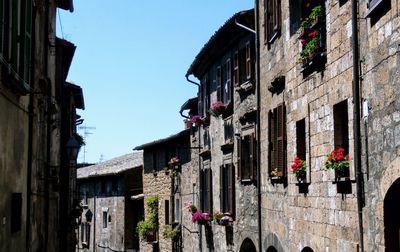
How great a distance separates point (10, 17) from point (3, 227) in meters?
2.58

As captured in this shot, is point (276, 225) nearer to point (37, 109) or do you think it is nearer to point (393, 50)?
point (37, 109)

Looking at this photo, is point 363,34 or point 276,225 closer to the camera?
point 363,34

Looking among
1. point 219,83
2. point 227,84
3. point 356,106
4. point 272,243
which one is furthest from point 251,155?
point 356,106

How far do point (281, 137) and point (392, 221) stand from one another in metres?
5.64

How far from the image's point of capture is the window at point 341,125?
397 inches

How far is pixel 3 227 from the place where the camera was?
8.23 metres

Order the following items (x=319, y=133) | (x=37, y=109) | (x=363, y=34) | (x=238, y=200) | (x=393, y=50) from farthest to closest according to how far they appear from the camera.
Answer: (x=238, y=200)
(x=37, y=109)
(x=319, y=133)
(x=363, y=34)
(x=393, y=50)

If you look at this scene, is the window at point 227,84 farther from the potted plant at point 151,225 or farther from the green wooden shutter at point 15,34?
the potted plant at point 151,225

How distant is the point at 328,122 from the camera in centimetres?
1048

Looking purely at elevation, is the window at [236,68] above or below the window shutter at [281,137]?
above

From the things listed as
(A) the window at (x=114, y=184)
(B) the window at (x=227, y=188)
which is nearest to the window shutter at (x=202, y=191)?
(B) the window at (x=227, y=188)

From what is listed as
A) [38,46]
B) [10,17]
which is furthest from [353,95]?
[38,46]

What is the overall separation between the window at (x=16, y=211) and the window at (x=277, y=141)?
224 inches

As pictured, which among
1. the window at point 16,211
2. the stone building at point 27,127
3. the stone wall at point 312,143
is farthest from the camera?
the stone wall at point 312,143
